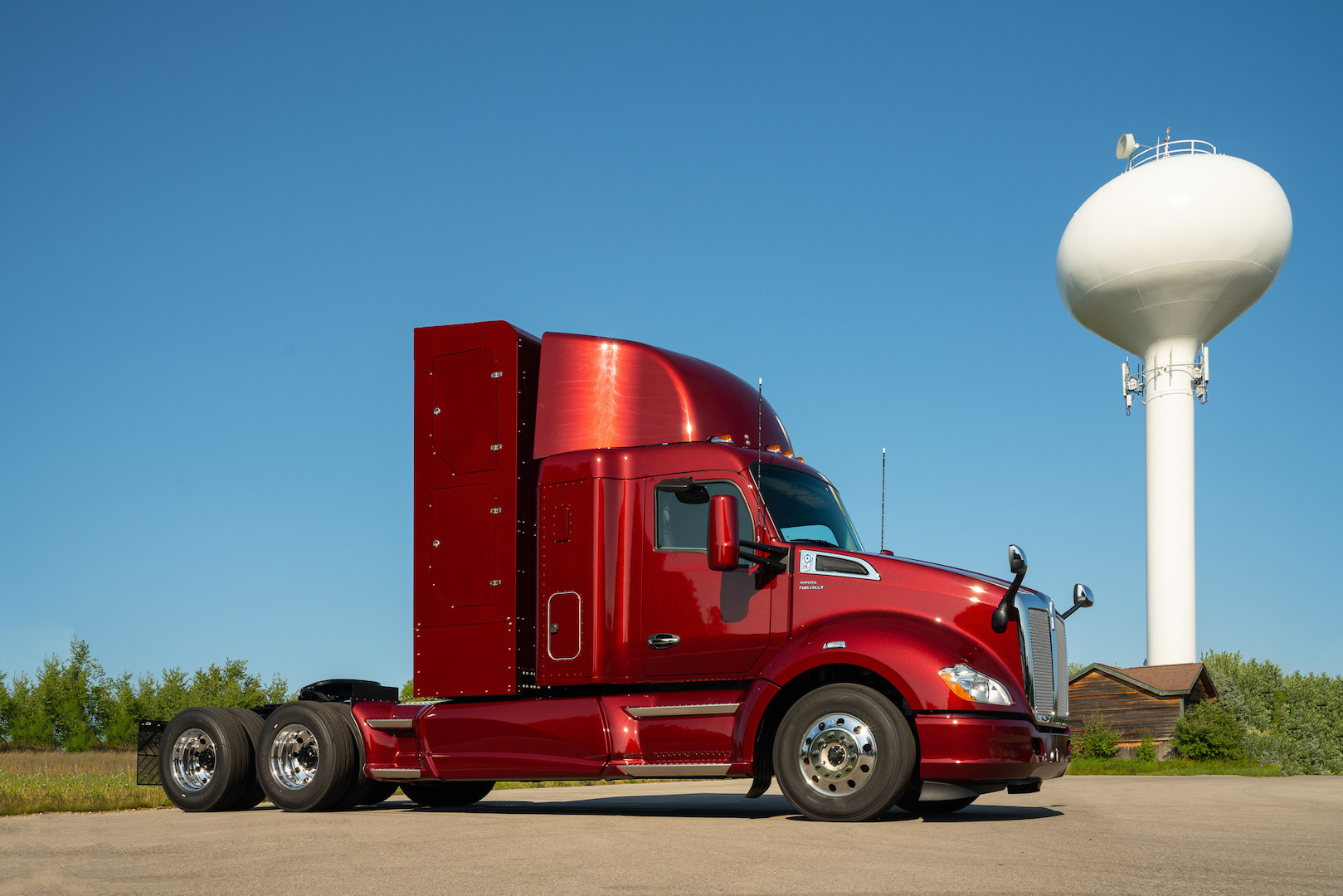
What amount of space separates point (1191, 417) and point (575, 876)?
45.7 metres

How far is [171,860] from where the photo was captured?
7.08 m

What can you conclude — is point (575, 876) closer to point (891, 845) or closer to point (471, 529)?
point (891, 845)

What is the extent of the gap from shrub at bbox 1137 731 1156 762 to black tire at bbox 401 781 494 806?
107ft

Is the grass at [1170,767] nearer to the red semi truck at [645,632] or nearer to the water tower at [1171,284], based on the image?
the water tower at [1171,284]

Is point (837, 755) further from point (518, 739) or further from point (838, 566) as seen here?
point (518, 739)

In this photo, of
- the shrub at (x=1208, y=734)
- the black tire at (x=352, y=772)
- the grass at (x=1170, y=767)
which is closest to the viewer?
the black tire at (x=352, y=772)

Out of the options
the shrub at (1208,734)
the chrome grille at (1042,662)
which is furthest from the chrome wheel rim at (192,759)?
the shrub at (1208,734)

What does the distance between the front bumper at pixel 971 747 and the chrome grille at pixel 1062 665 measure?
3.89 feet

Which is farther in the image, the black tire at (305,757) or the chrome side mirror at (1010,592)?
the black tire at (305,757)

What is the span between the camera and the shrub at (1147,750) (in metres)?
40.4

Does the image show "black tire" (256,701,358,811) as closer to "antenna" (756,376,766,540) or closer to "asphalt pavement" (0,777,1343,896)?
"asphalt pavement" (0,777,1343,896)

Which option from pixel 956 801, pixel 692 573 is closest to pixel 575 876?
pixel 692 573

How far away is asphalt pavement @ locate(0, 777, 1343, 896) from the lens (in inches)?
225

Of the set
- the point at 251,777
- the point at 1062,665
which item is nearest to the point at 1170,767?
the point at 1062,665
